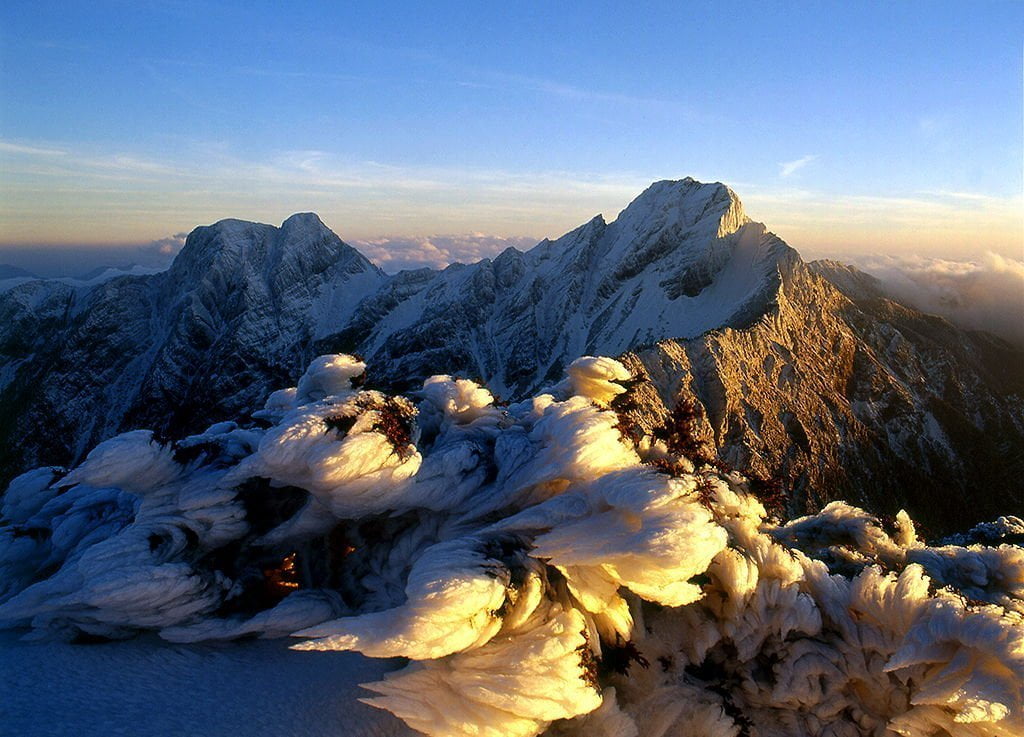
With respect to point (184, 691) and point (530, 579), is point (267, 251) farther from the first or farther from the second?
point (530, 579)

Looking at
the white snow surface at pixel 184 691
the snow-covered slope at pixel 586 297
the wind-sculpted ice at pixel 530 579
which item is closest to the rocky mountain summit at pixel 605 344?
the snow-covered slope at pixel 586 297

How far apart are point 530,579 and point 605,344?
10000 centimetres

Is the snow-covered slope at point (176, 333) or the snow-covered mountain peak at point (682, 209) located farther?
the snow-covered slope at point (176, 333)

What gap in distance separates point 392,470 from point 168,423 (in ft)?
459

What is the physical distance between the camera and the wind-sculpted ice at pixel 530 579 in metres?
7.69

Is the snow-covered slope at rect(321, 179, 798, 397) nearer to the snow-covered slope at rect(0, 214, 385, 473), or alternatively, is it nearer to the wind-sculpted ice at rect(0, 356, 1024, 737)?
the snow-covered slope at rect(0, 214, 385, 473)

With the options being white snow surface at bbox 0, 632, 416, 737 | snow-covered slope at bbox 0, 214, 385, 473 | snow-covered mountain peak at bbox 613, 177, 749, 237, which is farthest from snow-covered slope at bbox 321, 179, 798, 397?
white snow surface at bbox 0, 632, 416, 737

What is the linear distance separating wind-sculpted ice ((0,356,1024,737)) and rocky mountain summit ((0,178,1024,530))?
44.8 meters

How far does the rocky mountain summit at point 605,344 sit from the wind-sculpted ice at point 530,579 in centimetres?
4481

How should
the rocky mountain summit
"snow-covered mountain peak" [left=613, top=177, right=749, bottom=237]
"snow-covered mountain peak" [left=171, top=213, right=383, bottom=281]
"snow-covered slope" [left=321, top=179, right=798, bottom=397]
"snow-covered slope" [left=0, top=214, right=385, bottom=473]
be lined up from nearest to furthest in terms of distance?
the rocky mountain summit → "snow-covered slope" [left=321, top=179, right=798, bottom=397] → "snow-covered mountain peak" [left=613, top=177, right=749, bottom=237] → "snow-covered slope" [left=0, top=214, right=385, bottom=473] → "snow-covered mountain peak" [left=171, top=213, right=383, bottom=281]

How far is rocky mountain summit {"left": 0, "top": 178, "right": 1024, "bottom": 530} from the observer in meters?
77.8

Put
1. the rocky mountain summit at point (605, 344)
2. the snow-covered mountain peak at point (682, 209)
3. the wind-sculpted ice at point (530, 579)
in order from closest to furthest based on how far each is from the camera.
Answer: the wind-sculpted ice at point (530, 579) → the rocky mountain summit at point (605, 344) → the snow-covered mountain peak at point (682, 209)

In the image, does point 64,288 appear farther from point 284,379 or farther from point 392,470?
point 392,470

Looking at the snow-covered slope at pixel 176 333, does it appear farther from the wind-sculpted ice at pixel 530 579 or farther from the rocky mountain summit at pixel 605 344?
the wind-sculpted ice at pixel 530 579
